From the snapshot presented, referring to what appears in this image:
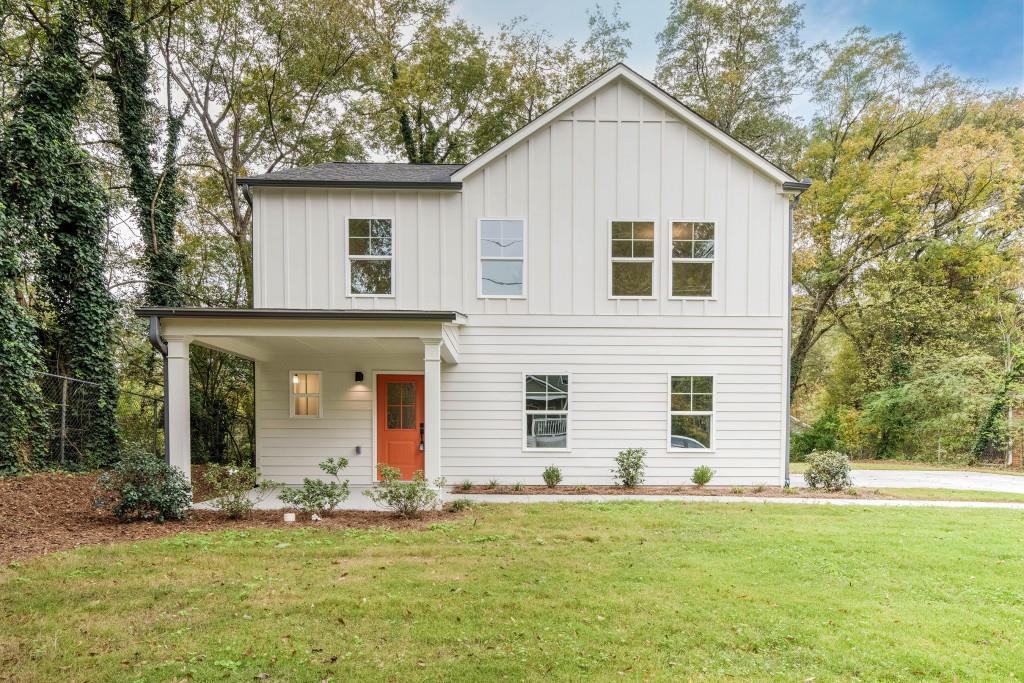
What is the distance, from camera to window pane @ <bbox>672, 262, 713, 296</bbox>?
359 inches

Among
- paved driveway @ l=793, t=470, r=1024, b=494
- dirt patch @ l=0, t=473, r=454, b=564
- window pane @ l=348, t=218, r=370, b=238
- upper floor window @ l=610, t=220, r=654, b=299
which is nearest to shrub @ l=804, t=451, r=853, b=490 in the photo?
paved driveway @ l=793, t=470, r=1024, b=494

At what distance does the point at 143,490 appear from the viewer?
6.25 meters

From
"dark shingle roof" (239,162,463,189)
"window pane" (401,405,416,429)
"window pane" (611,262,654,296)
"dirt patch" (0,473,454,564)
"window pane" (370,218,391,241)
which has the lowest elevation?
"dirt patch" (0,473,454,564)

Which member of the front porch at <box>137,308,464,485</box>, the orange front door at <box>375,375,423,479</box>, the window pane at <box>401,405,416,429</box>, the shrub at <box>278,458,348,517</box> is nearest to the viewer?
the shrub at <box>278,458,348,517</box>

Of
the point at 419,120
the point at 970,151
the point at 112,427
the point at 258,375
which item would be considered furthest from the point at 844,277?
the point at 112,427

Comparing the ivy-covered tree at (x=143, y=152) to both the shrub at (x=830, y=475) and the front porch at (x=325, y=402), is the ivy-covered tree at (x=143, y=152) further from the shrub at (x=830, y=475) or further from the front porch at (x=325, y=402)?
the shrub at (x=830, y=475)

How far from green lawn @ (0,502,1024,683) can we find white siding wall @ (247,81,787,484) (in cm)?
305

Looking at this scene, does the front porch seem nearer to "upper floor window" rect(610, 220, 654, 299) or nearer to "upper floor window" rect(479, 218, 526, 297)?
"upper floor window" rect(479, 218, 526, 297)

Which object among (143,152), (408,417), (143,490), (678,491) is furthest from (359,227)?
(678,491)

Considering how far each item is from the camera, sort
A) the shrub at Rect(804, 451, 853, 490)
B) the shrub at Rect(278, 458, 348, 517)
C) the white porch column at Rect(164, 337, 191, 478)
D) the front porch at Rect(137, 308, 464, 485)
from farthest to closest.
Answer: the front porch at Rect(137, 308, 464, 485)
the shrub at Rect(804, 451, 853, 490)
the white porch column at Rect(164, 337, 191, 478)
the shrub at Rect(278, 458, 348, 517)

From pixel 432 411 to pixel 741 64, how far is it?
17.2 meters

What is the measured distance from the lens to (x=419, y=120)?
53.6 feet

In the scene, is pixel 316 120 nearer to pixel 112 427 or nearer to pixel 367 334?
pixel 112 427

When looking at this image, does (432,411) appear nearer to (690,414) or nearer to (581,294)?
(581,294)
